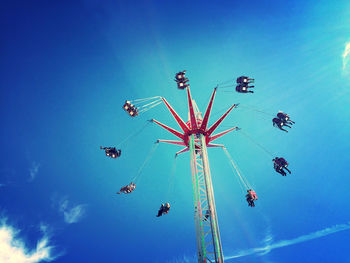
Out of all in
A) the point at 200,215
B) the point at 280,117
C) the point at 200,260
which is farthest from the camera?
the point at 280,117

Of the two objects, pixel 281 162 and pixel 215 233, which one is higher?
pixel 281 162

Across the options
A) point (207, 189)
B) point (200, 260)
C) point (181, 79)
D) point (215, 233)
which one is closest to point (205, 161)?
point (207, 189)

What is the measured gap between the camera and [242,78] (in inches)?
736

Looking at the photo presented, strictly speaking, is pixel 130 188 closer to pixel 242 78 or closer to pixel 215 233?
pixel 215 233

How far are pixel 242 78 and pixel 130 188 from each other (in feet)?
54.2

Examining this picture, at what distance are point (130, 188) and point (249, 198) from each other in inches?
490

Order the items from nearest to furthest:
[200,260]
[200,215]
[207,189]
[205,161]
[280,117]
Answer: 1. [200,260]
2. [200,215]
3. [207,189]
4. [205,161]
5. [280,117]

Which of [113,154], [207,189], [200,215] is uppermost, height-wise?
[113,154]

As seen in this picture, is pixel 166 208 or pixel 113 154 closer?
pixel 166 208

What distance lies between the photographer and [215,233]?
13.0 m

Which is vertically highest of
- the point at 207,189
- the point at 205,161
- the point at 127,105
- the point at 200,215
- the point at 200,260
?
the point at 127,105

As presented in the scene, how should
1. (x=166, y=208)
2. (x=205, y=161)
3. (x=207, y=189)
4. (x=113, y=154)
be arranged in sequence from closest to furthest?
(x=207, y=189)
(x=205, y=161)
(x=166, y=208)
(x=113, y=154)

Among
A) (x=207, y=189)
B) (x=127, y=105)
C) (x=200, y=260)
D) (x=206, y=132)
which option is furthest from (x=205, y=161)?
(x=127, y=105)

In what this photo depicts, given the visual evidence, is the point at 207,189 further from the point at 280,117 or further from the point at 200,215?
the point at 280,117
